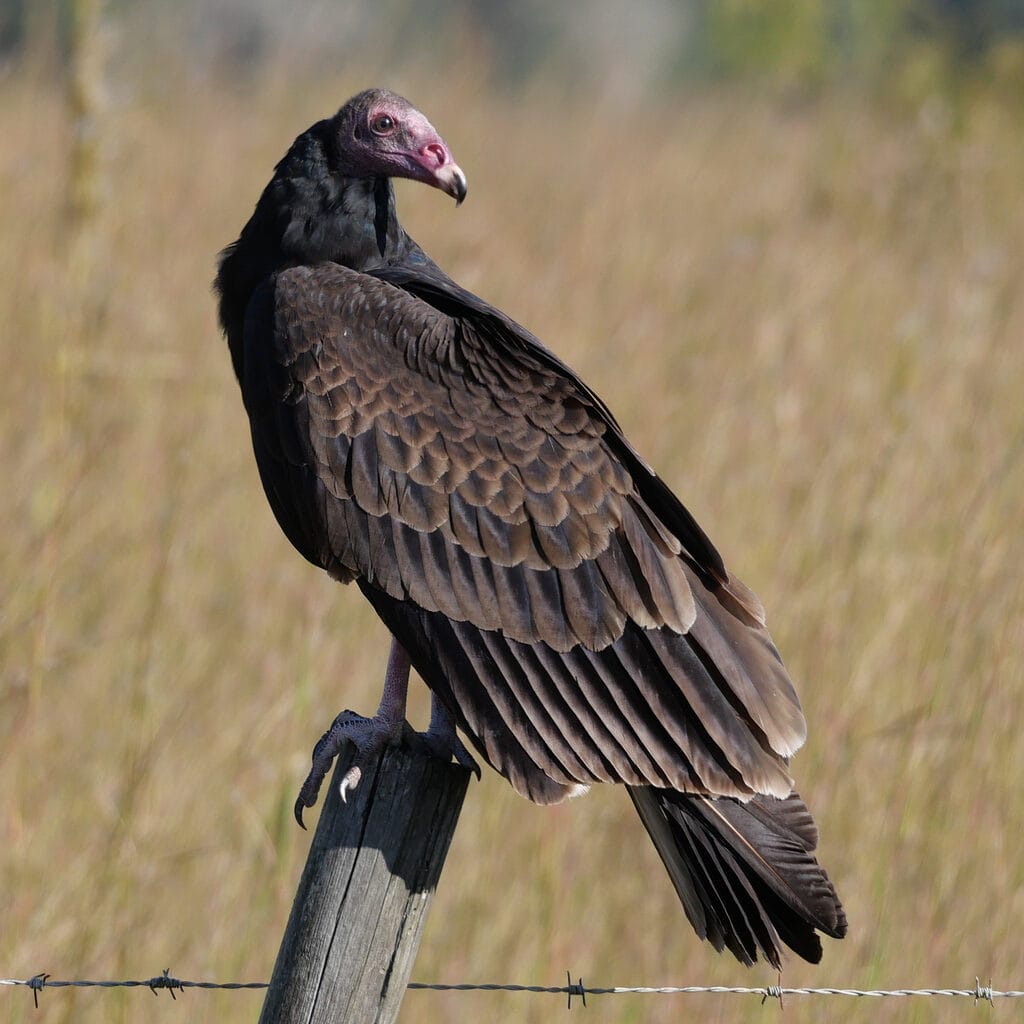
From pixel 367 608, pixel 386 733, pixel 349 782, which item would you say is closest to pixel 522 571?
pixel 386 733

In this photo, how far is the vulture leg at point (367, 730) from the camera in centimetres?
213

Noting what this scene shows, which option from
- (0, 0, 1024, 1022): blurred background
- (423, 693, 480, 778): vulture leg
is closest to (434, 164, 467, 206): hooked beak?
(0, 0, 1024, 1022): blurred background

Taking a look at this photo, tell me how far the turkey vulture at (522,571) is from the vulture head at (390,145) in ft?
0.03

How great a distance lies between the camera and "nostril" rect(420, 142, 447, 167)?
8.32 feet

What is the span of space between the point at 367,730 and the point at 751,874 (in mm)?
618

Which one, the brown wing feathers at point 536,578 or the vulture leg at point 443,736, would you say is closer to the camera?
the brown wing feathers at point 536,578

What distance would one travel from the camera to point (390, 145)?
2.51m

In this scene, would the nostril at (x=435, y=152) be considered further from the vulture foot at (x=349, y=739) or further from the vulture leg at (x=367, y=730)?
the vulture foot at (x=349, y=739)

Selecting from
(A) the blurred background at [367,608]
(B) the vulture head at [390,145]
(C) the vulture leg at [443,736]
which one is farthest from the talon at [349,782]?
(B) the vulture head at [390,145]

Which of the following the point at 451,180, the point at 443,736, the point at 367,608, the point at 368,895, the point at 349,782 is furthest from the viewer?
the point at 367,608

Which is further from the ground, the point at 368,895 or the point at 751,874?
the point at 751,874

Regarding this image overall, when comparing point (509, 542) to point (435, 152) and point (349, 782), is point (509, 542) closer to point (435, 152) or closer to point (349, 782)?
point (349, 782)

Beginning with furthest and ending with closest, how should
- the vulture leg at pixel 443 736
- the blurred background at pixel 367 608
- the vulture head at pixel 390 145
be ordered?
the blurred background at pixel 367 608 → the vulture head at pixel 390 145 → the vulture leg at pixel 443 736

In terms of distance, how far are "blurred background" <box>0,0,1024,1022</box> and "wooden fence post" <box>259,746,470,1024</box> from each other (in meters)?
0.69
